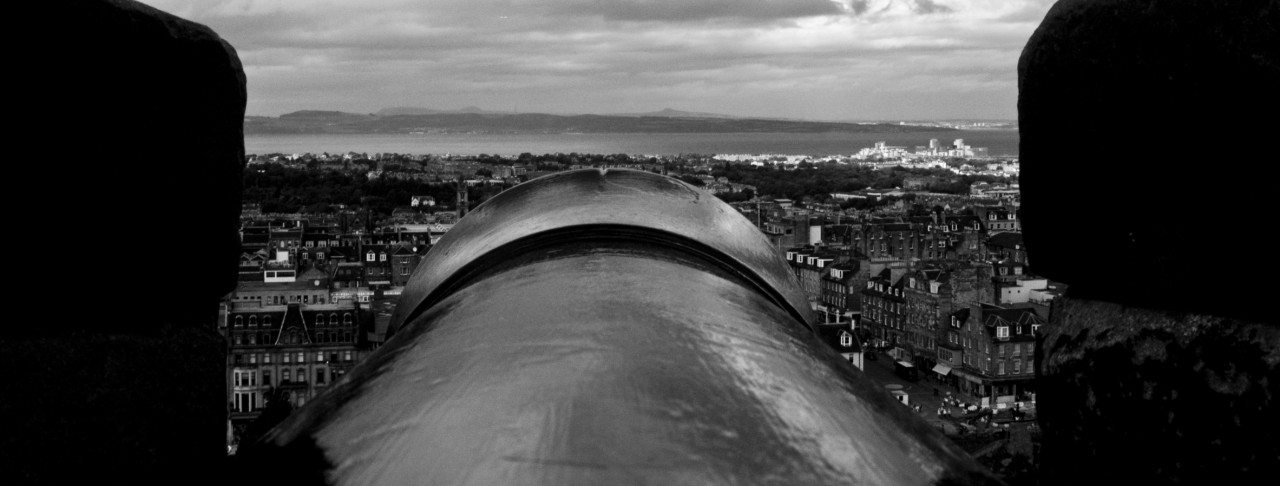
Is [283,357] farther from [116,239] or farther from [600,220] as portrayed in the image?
[116,239]

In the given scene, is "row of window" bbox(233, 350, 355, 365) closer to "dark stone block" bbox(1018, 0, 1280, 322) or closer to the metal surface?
the metal surface

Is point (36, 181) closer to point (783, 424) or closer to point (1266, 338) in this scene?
point (783, 424)

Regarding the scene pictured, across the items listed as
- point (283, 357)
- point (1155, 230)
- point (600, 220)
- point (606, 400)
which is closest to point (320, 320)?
point (283, 357)

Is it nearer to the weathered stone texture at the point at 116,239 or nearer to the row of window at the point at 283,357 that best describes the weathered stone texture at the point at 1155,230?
the weathered stone texture at the point at 116,239

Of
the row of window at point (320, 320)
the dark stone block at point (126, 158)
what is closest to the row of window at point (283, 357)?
the row of window at point (320, 320)

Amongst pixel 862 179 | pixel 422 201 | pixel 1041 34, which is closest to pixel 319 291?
pixel 422 201
